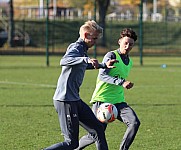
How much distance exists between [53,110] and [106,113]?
19.2 feet

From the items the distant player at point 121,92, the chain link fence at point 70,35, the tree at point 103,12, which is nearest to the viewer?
the distant player at point 121,92

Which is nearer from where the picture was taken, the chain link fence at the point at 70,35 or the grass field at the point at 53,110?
the grass field at the point at 53,110

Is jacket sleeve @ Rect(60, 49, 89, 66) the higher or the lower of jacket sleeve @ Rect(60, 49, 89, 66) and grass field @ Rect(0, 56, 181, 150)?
the higher

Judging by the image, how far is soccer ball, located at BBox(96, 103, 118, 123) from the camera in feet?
28.2

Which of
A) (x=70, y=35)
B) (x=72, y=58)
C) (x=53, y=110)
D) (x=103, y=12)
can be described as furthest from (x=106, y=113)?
(x=70, y=35)

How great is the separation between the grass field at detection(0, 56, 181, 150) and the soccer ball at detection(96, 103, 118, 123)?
1.20 meters

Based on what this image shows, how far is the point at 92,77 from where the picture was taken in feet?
79.5

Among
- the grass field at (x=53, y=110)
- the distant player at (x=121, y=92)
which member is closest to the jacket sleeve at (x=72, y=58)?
the distant player at (x=121, y=92)

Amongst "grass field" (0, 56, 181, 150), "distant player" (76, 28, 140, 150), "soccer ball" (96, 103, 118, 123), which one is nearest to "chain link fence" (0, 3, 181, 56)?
"grass field" (0, 56, 181, 150)

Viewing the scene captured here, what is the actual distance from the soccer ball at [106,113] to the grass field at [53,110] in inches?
47.2

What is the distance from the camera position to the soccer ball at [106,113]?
28.2ft

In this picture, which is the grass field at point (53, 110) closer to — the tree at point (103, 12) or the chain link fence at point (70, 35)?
the tree at point (103, 12)

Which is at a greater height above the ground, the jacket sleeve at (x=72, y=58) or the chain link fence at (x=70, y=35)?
the jacket sleeve at (x=72, y=58)

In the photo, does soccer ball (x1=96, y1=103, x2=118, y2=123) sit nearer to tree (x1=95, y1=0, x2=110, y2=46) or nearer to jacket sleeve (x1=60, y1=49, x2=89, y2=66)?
jacket sleeve (x1=60, y1=49, x2=89, y2=66)
